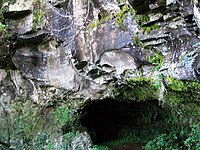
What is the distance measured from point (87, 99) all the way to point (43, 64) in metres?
1.30

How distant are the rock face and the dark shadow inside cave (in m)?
1.59

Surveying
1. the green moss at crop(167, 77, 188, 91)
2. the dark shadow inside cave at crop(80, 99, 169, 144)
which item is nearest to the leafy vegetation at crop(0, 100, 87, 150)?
the dark shadow inside cave at crop(80, 99, 169, 144)

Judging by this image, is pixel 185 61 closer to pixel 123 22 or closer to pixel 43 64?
pixel 123 22

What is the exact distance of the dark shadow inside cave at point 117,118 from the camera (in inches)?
343

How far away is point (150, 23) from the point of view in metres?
4.79

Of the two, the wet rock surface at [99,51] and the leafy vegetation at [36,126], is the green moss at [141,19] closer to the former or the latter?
the wet rock surface at [99,51]

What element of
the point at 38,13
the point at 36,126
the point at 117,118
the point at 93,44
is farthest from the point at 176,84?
the point at 117,118

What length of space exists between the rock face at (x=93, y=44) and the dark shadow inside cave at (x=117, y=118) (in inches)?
62.7

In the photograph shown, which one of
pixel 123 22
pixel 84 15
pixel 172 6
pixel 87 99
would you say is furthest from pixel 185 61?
pixel 87 99

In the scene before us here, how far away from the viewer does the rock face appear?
4.43m

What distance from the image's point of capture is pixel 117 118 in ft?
31.6

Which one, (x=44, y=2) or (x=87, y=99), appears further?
(x=87, y=99)

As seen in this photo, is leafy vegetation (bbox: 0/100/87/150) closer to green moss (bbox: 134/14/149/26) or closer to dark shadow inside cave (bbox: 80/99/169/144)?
dark shadow inside cave (bbox: 80/99/169/144)

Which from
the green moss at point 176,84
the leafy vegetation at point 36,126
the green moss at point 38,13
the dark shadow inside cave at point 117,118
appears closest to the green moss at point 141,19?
the green moss at point 176,84
